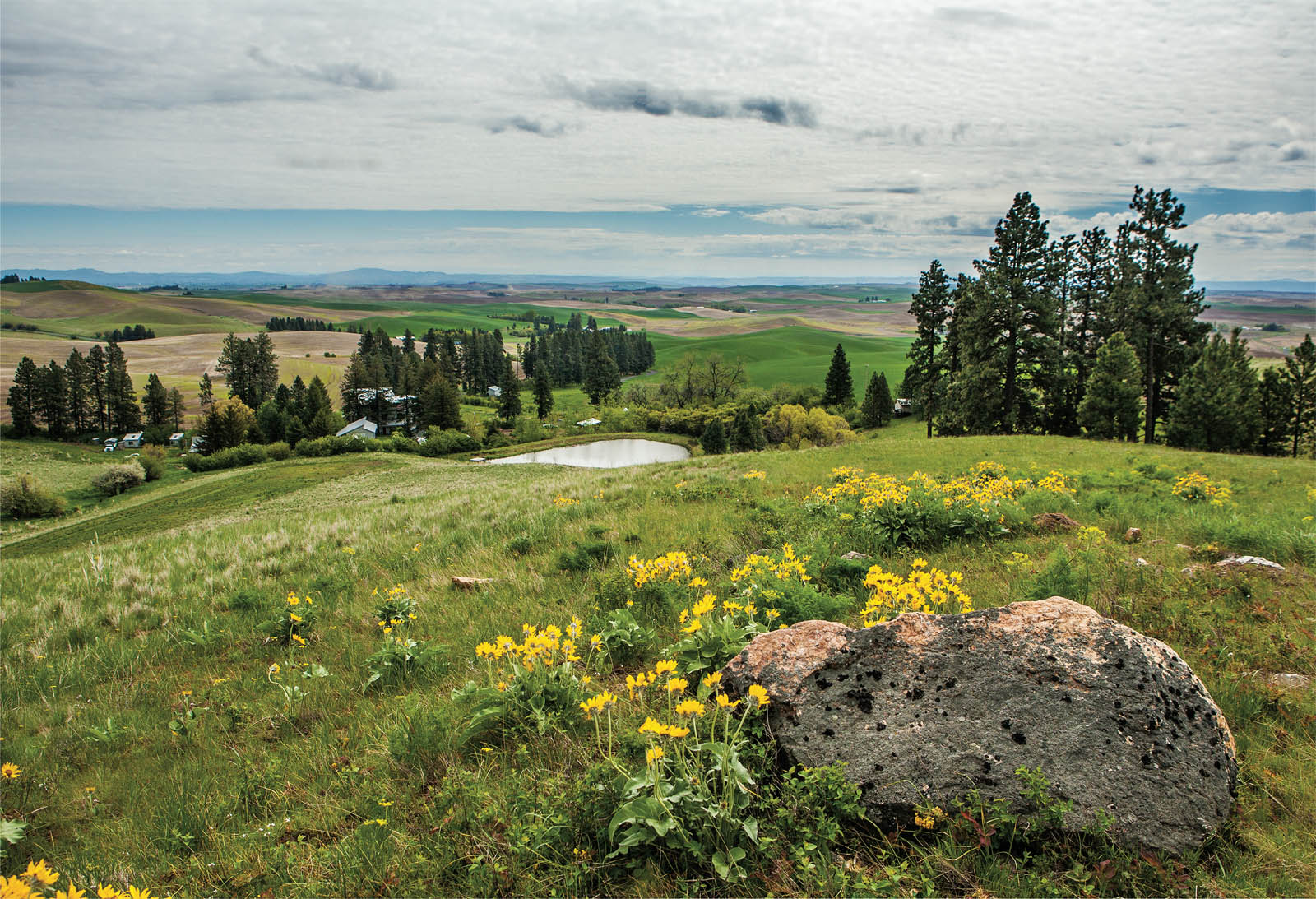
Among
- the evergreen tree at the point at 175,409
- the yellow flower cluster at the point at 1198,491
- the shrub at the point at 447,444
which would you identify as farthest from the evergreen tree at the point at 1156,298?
the evergreen tree at the point at 175,409

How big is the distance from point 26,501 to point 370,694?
79477 mm

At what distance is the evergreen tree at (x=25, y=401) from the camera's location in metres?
99.3

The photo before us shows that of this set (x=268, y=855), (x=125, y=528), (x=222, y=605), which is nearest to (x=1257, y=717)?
(x=268, y=855)

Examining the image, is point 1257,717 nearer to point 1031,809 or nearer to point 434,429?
point 1031,809

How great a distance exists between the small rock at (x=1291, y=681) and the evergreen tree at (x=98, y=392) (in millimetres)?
152027

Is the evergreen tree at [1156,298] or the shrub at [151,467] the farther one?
the shrub at [151,467]

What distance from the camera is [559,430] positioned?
109 metres

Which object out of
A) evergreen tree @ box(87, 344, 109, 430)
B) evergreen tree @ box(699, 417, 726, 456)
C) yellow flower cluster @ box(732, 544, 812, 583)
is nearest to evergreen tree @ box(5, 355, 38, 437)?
evergreen tree @ box(87, 344, 109, 430)

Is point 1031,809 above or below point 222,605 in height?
above

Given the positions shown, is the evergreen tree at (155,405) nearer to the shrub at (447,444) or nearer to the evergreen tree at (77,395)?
the evergreen tree at (77,395)

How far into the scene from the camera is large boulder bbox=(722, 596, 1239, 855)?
3.05 m

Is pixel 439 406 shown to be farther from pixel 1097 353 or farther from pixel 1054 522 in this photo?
pixel 1054 522

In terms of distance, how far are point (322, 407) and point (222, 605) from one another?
109206 millimetres

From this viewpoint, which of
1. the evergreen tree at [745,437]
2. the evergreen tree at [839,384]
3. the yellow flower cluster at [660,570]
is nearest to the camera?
the yellow flower cluster at [660,570]
